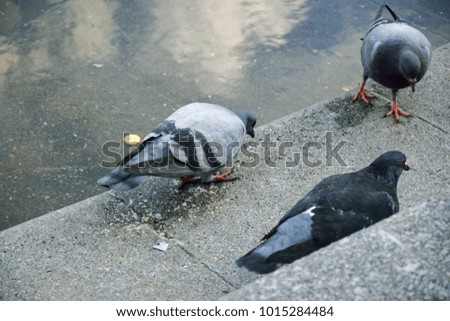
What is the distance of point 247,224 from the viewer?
13.0ft

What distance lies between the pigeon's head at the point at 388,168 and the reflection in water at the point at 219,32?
8.31ft

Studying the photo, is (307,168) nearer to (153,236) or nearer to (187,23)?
(153,236)

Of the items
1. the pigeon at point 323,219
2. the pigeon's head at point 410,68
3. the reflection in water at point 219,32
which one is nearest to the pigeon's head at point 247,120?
the pigeon at point 323,219

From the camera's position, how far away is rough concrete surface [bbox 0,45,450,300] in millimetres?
2311

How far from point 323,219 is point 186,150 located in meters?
1.13

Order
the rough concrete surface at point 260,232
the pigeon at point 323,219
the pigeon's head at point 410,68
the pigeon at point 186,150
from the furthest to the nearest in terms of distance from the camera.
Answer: the pigeon's head at point 410,68
the pigeon at point 186,150
the pigeon at point 323,219
the rough concrete surface at point 260,232

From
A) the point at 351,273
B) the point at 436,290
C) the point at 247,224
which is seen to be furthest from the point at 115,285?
the point at 436,290

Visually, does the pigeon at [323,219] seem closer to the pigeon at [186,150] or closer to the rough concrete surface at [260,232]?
the rough concrete surface at [260,232]

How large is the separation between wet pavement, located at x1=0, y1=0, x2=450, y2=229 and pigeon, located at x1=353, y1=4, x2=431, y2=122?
40.1 inches

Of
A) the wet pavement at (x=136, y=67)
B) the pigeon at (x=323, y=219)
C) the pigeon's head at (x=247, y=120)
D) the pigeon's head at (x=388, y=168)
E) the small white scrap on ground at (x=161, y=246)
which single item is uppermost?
the pigeon at (x=323, y=219)

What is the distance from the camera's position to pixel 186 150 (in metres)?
4.07

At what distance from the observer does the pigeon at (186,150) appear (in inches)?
157

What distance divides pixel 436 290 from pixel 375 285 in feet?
0.67

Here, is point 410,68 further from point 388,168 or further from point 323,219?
point 323,219
